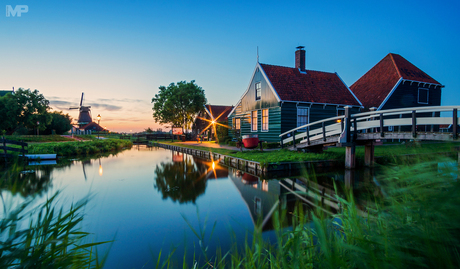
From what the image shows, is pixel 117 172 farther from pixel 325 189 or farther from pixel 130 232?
pixel 325 189

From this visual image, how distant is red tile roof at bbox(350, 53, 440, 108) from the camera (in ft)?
65.3

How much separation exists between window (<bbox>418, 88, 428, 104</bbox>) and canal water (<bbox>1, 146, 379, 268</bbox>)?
15.6 meters

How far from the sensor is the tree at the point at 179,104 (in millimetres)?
35594

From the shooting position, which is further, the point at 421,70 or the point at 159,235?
the point at 421,70

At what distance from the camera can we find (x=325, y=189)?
7648mm

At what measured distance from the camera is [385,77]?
832 inches

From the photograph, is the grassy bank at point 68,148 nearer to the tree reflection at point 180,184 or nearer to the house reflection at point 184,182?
the house reflection at point 184,182

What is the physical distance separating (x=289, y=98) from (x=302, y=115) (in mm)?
1683

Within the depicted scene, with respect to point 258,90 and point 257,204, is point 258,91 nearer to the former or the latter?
point 258,90

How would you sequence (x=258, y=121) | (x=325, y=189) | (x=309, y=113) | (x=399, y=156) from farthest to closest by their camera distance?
(x=258, y=121)
(x=309, y=113)
(x=325, y=189)
(x=399, y=156)

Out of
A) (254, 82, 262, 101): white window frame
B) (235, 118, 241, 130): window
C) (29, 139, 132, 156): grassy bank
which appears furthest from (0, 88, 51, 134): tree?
(254, 82, 262, 101): white window frame

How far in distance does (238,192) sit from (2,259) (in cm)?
692

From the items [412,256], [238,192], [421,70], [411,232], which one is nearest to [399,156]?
[411,232]

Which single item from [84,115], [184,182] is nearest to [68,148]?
[184,182]
